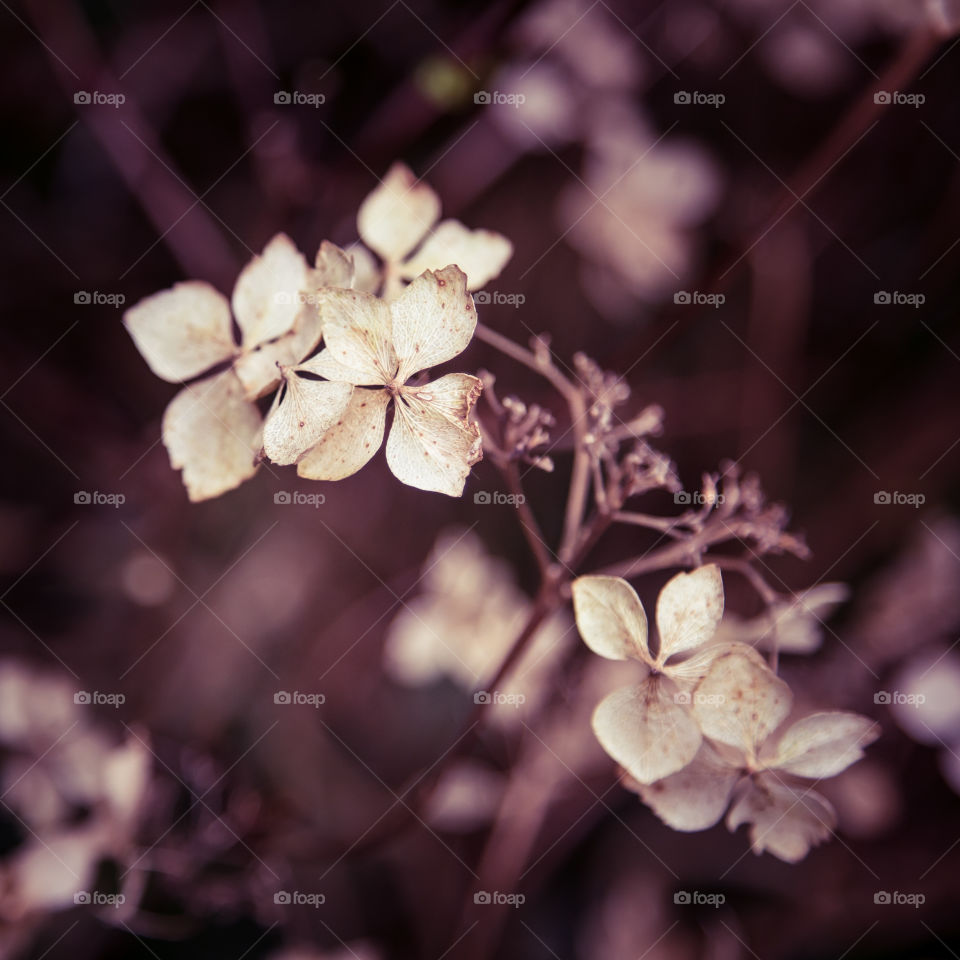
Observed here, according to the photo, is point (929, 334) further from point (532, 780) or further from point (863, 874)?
point (532, 780)

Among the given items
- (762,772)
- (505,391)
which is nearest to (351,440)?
(762,772)

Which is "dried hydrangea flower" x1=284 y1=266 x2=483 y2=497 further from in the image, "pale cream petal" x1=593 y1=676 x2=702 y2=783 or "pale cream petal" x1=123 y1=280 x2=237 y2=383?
"pale cream petal" x1=593 y1=676 x2=702 y2=783

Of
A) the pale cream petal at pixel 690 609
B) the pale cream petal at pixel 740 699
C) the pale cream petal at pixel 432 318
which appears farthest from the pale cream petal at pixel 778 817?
the pale cream petal at pixel 432 318

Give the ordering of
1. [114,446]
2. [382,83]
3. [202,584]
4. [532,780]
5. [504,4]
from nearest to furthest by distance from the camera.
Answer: [504,4] → [532,780] → [114,446] → [202,584] → [382,83]

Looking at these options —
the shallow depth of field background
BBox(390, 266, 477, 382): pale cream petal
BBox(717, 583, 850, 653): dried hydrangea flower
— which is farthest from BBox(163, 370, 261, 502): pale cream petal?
the shallow depth of field background

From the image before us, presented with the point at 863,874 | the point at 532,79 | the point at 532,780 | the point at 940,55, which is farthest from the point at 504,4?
the point at 863,874

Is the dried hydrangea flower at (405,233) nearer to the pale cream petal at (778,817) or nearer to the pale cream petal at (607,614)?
the pale cream petal at (607,614)
